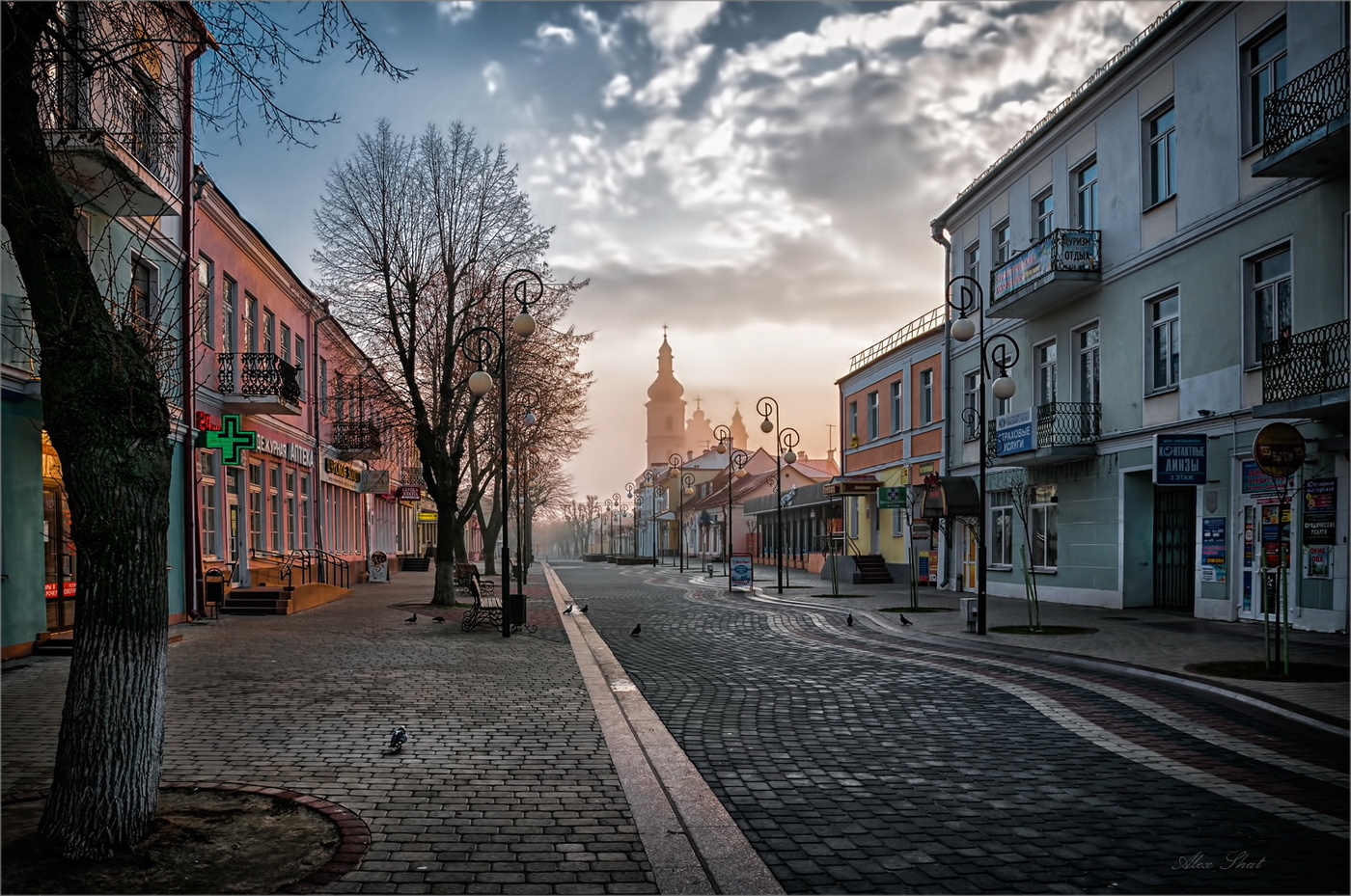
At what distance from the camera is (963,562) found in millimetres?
29750

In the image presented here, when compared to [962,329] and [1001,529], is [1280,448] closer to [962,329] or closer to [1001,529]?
[962,329]

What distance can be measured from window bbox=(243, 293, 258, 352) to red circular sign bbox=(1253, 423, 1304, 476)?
22.5m

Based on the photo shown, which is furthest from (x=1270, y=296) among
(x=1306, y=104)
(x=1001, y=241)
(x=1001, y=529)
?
(x=1001, y=241)

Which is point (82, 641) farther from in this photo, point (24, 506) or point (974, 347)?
point (974, 347)

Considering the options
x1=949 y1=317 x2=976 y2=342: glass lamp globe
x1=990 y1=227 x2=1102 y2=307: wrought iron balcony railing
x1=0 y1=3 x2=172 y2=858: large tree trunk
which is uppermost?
x1=990 y1=227 x2=1102 y2=307: wrought iron balcony railing

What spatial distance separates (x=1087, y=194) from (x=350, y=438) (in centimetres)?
2593

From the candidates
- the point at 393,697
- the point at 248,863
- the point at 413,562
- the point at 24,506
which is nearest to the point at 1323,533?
the point at 393,697

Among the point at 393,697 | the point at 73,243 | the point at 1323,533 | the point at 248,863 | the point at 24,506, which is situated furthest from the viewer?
the point at 1323,533

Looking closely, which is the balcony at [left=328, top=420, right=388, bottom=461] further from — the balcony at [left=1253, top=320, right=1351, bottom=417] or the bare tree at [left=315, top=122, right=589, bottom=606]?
the balcony at [left=1253, top=320, right=1351, bottom=417]

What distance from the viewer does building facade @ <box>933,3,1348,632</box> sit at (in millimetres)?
15148

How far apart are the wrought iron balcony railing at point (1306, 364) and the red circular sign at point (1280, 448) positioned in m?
4.41

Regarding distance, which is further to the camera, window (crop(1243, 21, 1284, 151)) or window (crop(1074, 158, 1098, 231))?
window (crop(1074, 158, 1098, 231))

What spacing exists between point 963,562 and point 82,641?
27436 mm

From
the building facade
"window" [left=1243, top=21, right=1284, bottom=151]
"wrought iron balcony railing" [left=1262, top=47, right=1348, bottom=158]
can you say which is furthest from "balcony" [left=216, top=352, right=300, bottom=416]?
"window" [left=1243, top=21, right=1284, bottom=151]
